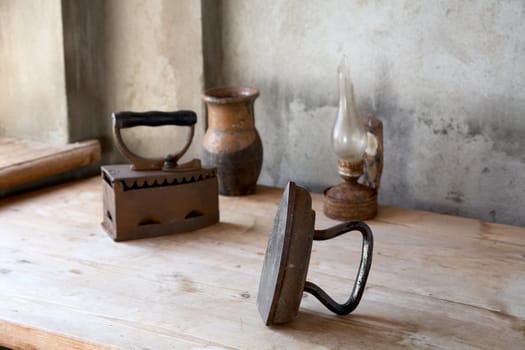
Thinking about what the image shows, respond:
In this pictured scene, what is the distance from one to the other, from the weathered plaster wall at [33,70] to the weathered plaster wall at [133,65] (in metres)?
0.03

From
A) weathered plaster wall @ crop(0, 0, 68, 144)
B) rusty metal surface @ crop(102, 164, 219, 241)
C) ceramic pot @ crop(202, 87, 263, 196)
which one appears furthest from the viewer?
weathered plaster wall @ crop(0, 0, 68, 144)

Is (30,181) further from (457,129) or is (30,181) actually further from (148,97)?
(457,129)

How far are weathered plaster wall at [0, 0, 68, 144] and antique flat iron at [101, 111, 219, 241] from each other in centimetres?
53

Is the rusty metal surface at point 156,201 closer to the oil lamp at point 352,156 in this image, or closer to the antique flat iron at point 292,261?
the oil lamp at point 352,156

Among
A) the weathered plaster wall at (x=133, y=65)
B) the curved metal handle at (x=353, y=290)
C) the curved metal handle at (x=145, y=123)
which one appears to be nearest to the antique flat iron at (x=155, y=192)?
the curved metal handle at (x=145, y=123)

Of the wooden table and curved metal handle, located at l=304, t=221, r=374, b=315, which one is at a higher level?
curved metal handle, located at l=304, t=221, r=374, b=315

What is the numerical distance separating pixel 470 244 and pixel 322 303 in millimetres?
491

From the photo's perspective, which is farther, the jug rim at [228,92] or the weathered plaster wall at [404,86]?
the jug rim at [228,92]

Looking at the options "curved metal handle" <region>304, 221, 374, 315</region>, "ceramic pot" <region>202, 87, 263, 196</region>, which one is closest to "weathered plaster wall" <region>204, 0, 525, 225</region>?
"ceramic pot" <region>202, 87, 263, 196</region>

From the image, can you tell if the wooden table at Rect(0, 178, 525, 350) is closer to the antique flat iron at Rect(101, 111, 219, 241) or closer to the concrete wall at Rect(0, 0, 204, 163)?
the antique flat iron at Rect(101, 111, 219, 241)

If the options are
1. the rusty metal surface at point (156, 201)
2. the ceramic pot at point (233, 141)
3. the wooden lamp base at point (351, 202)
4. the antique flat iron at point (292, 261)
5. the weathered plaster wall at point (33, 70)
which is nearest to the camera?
the antique flat iron at point (292, 261)

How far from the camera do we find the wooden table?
1.15 meters

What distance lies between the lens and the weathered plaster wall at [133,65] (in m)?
2.03

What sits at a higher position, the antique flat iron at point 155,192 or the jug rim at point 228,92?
the jug rim at point 228,92
